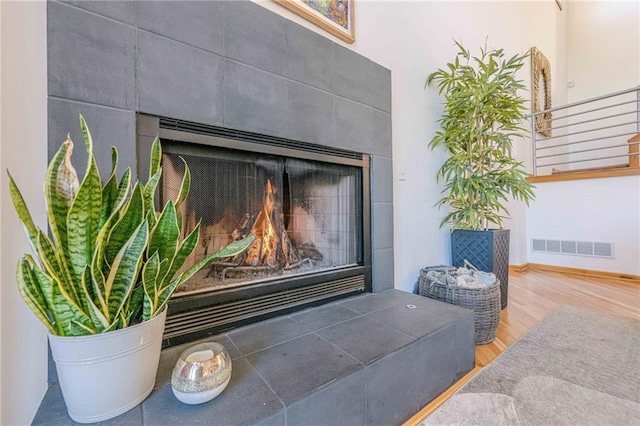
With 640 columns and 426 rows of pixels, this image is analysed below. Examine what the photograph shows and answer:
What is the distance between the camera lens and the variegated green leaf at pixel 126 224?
645 mm

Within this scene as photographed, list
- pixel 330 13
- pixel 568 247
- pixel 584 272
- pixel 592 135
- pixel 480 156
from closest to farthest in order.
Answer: pixel 330 13 < pixel 480 156 < pixel 584 272 < pixel 568 247 < pixel 592 135

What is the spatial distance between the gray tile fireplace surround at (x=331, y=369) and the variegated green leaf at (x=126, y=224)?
382mm

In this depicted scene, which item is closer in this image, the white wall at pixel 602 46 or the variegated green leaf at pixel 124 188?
the variegated green leaf at pixel 124 188

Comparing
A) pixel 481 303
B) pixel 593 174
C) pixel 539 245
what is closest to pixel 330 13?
pixel 481 303

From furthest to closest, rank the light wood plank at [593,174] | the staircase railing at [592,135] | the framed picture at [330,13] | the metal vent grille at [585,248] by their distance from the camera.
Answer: the staircase railing at [592,135] < the metal vent grille at [585,248] < the light wood plank at [593,174] < the framed picture at [330,13]

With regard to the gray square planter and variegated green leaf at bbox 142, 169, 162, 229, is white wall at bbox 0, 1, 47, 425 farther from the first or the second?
the gray square planter

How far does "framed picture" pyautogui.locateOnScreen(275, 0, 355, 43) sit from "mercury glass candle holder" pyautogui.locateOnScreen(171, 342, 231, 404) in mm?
1434

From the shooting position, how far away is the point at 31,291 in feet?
1.84

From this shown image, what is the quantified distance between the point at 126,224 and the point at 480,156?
2.08 metres

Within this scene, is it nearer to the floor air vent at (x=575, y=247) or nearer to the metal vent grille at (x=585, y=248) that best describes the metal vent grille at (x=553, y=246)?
the floor air vent at (x=575, y=247)

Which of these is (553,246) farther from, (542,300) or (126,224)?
(126,224)

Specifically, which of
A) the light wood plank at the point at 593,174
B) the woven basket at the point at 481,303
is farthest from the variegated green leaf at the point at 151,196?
the light wood plank at the point at 593,174

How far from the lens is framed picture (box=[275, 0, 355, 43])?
1.29 m

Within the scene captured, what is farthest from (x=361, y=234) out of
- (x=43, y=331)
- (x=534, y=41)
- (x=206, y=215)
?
(x=534, y=41)
